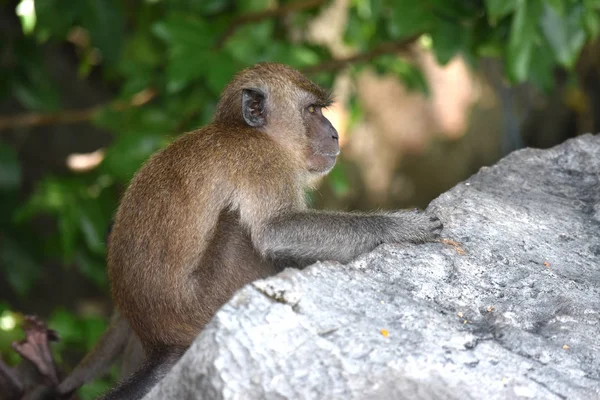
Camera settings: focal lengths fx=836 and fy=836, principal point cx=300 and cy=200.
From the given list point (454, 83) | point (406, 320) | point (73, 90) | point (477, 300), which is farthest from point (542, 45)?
point (454, 83)

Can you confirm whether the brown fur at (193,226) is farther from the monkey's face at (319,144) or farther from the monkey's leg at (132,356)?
the monkey's leg at (132,356)

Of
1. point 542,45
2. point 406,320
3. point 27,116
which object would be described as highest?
point 27,116

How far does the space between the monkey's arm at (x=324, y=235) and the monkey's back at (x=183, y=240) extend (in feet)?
0.52

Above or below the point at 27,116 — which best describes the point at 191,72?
below

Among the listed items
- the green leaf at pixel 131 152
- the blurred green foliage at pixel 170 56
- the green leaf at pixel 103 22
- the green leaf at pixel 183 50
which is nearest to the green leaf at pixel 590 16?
the blurred green foliage at pixel 170 56

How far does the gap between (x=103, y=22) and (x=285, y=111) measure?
2306 millimetres

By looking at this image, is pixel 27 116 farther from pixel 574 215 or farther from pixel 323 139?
pixel 574 215

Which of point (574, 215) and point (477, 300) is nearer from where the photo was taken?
point (477, 300)

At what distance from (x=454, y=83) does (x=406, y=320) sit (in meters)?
9.56

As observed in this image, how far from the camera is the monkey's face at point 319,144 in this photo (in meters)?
4.41

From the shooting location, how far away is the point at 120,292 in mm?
3703

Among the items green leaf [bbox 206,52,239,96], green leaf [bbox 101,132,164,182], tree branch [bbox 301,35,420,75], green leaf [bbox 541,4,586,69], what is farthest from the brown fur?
tree branch [bbox 301,35,420,75]

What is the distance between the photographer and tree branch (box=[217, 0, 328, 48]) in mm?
5934

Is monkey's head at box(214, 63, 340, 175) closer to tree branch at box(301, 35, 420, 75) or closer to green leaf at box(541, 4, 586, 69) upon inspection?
green leaf at box(541, 4, 586, 69)
